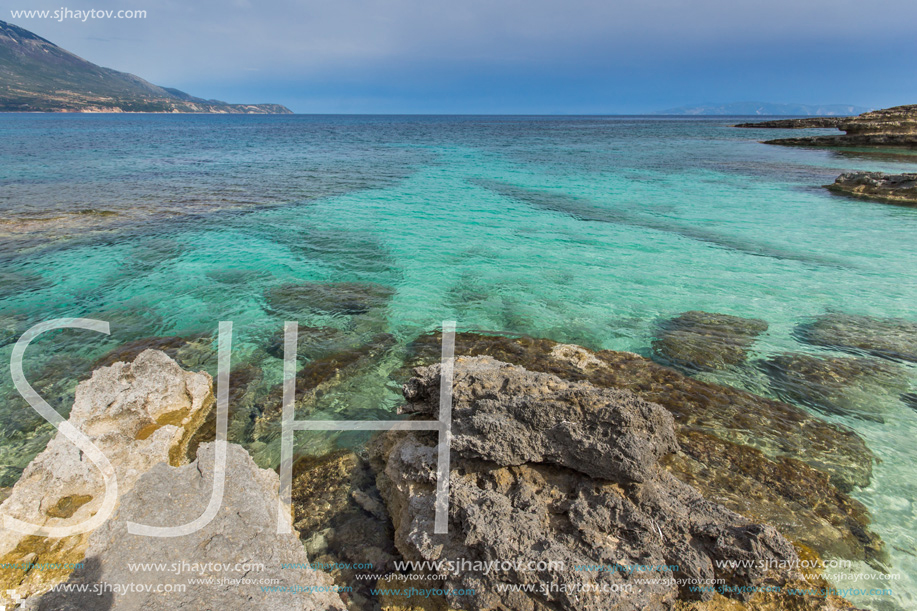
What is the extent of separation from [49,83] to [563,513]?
229000 mm

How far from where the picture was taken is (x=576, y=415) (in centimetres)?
383

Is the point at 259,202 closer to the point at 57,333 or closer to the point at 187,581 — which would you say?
the point at 57,333

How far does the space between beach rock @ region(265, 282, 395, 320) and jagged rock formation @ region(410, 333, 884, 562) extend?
8.65ft

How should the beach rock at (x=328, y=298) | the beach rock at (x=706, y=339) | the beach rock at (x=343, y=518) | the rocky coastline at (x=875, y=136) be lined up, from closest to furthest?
the beach rock at (x=343, y=518) → the beach rock at (x=706, y=339) → the beach rock at (x=328, y=298) → the rocky coastline at (x=875, y=136)

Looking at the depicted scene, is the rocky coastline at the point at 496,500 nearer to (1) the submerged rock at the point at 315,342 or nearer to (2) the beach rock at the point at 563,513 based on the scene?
(2) the beach rock at the point at 563,513

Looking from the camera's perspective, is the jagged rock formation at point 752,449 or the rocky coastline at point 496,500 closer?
the rocky coastline at point 496,500

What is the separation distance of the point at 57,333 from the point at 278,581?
782 cm

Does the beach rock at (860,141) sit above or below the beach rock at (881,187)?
above

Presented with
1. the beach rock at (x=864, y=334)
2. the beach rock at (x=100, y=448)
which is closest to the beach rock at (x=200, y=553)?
the beach rock at (x=100, y=448)

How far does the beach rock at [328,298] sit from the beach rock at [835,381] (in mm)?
7106

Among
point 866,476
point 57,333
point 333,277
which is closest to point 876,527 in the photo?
point 866,476

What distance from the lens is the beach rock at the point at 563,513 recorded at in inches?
109

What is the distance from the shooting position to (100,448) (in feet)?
14.1

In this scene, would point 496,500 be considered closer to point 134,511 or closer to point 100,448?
point 134,511
